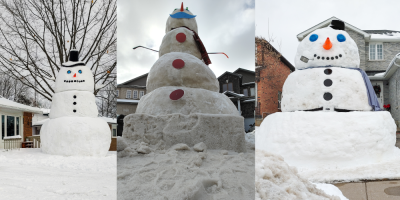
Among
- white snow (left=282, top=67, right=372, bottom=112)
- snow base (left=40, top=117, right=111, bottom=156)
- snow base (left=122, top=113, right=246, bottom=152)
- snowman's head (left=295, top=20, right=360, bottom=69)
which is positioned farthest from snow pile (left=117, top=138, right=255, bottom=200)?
snow base (left=40, top=117, right=111, bottom=156)

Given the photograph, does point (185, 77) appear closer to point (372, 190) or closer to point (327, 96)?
point (372, 190)

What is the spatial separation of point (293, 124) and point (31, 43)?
8470 mm

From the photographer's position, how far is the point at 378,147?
4.45m

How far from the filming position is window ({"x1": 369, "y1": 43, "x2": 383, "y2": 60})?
31.9ft

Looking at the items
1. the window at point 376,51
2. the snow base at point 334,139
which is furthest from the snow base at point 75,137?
the window at point 376,51

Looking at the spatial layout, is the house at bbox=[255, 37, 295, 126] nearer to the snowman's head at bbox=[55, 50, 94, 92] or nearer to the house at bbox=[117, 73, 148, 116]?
the snowman's head at bbox=[55, 50, 94, 92]

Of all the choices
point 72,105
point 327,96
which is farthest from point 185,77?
point 72,105

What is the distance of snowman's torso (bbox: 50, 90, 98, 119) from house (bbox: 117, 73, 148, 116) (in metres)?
5.82

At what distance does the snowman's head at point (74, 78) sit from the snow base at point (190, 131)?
5.88m

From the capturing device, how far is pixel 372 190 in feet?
10.4

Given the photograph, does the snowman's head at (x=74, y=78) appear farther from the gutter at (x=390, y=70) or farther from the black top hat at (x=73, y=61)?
the gutter at (x=390, y=70)

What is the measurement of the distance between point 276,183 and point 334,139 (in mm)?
3325

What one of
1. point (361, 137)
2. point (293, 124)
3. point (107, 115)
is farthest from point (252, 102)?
point (107, 115)

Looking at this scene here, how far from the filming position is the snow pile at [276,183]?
1.35m
